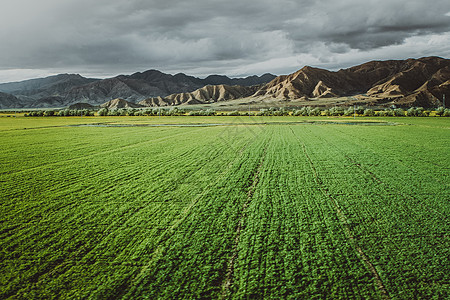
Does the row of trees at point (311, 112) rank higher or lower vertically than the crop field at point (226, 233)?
higher

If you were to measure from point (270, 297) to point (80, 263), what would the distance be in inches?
137

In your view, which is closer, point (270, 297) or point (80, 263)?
point (270, 297)

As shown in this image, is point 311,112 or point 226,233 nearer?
point 226,233

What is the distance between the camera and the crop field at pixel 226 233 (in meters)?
4.87

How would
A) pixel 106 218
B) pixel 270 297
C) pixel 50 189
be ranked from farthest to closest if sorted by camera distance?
pixel 50 189 → pixel 106 218 → pixel 270 297

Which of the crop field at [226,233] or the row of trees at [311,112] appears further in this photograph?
the row of trees at [311,112]

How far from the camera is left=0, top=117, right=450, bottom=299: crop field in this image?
487cm

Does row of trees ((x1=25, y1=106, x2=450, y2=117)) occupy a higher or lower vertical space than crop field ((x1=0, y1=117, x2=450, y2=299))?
higher

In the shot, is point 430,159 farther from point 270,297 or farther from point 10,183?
point 10,183

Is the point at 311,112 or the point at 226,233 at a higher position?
the point at 311,112

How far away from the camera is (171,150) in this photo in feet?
63.2

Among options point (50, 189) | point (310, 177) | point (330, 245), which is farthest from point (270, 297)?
point (50, 189)

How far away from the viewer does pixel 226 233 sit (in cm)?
669

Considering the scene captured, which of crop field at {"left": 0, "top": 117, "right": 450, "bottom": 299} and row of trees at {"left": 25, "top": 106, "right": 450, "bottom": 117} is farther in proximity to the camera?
row of trees at {"left": 25, "top": 106, "right": 450, "bottom": 117}
